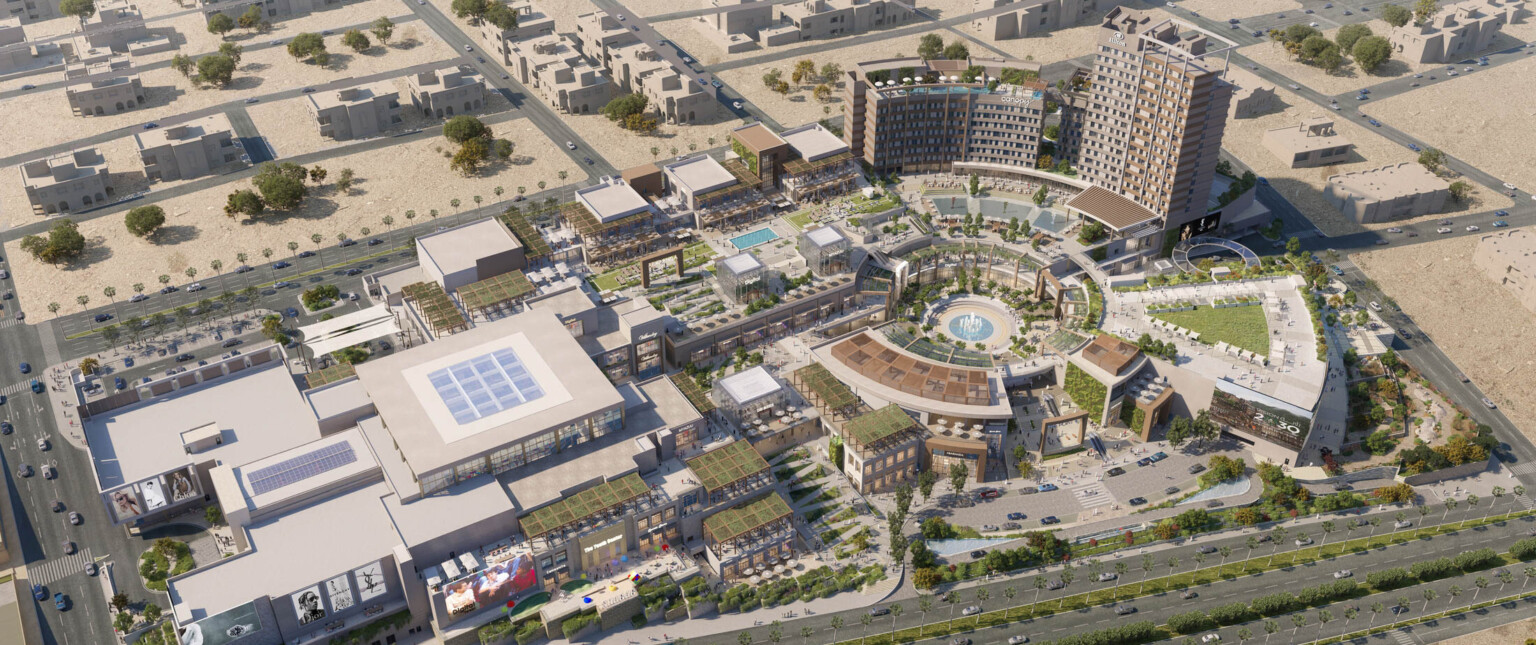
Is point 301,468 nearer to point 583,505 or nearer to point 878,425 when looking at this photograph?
point 583,505

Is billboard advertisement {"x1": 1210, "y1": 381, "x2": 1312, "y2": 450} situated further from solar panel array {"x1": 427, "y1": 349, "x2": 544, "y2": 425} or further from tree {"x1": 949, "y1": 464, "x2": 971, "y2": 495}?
solar panel array {"x1": 427, "y1": 349, "x2": 544, "y2": 425}

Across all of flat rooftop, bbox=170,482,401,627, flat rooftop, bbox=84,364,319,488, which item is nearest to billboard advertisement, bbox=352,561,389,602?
flat rooftop, bbox=170,482,401,627

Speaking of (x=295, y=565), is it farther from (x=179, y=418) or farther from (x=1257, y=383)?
(x=1257, y=383)

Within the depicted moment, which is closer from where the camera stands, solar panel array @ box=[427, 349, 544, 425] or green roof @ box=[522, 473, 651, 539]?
green roof @ box=[522, 473, 651, 539]

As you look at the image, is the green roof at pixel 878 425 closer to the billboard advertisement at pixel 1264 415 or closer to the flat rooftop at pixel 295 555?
the billboard advertisement at pixel 1264 415

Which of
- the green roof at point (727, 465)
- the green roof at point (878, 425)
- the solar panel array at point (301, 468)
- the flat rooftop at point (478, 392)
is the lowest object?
the green roof at point (727, 465)

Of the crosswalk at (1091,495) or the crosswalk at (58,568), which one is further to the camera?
the crosswalk at (1091,495)

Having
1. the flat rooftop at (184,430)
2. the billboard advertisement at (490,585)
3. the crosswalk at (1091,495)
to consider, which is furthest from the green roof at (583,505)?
the crosswalk at (1091,495)
